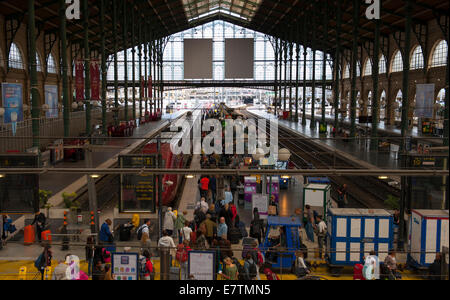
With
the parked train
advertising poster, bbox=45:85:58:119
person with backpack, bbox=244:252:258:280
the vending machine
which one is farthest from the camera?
advertising poster, bbox=45:85:58:119

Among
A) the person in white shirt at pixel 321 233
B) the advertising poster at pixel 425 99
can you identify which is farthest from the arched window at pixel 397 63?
the person in white shirt at pixel 321 233

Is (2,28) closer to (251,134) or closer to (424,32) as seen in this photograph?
(251,134)

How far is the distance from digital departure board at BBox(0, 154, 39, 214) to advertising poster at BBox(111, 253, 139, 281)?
2.04 metres

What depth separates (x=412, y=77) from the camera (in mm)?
42469

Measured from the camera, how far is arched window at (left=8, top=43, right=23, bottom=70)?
1391 inches

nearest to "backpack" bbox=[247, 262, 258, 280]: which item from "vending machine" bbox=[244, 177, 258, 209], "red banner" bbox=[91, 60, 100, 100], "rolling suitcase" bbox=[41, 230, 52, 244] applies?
"rolling suitcase" bbox=[41, 230, 52, 244]

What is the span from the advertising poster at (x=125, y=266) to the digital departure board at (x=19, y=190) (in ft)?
6.69

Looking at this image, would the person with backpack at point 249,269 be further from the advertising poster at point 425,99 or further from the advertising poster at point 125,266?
the advertising poster at point 425,99

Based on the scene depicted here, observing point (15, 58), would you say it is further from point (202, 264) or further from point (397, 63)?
point (397, 63)

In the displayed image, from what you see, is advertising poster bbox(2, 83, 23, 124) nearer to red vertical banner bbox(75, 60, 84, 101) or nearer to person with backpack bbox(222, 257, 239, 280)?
red vertical banner bbox(75, 60, 84, 101)

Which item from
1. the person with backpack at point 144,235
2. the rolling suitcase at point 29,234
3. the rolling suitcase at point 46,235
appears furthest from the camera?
the rolling suitcase at point 29,234

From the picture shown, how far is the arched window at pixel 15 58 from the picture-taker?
35344mm

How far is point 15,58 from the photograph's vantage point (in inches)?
1441
